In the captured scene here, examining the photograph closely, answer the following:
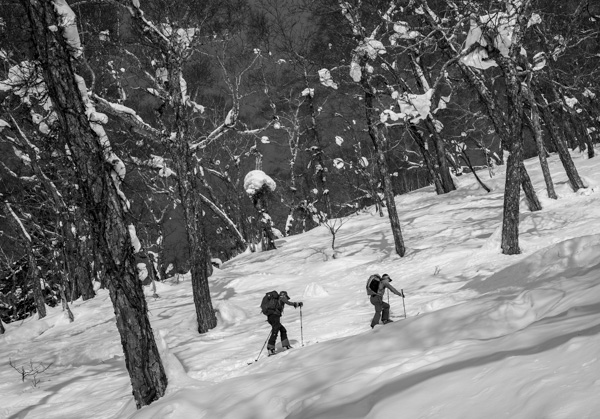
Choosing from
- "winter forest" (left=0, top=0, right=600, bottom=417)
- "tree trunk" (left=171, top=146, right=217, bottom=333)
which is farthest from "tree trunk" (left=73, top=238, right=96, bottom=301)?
"tree trunk" (left=171, top=146, right=217, bottom=333)

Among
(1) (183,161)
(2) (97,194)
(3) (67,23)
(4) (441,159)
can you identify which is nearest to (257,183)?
(4) (441,159)

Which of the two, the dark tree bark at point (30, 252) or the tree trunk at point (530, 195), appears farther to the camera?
the dark tree bark at point (30, 252)

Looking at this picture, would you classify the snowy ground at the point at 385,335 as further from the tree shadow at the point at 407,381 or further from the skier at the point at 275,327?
the skier at the point at 275,327

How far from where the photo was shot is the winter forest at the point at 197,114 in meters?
5.48

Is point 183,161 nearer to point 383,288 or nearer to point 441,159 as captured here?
point 383,288

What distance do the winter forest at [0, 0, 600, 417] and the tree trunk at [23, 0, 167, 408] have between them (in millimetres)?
16

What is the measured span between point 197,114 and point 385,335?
16.3 meters

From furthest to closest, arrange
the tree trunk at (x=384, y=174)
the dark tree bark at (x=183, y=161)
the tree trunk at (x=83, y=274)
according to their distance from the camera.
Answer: the tree trunk at (x=83, y=274) < the tree trunk at (x=384, y=174) < the dark tree bark at (x=183, y=161)

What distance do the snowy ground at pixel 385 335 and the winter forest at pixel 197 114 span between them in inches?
27.8

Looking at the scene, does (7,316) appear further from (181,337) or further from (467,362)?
(467,362)

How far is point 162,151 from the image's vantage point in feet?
63.6

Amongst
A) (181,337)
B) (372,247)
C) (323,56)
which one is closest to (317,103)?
(323,56)

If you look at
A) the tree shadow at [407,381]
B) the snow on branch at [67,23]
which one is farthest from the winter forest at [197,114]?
the tree shadow at [407,381]

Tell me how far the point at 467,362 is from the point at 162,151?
1792 centimetres
